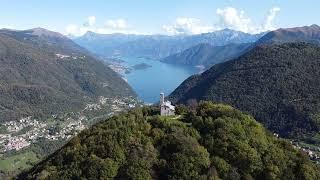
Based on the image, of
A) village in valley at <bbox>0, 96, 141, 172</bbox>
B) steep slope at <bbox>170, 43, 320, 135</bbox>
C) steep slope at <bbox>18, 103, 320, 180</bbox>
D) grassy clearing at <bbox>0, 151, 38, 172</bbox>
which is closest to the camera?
steep slope at <bbox>18, 103, 320, 180</bbox>

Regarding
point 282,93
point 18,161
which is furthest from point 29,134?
point 282,93

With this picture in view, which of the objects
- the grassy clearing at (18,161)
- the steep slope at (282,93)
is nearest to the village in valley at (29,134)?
the grassy clearing at (18,161)

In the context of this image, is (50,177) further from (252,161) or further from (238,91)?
(238,91)

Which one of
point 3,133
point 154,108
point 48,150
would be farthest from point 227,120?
point 3,133

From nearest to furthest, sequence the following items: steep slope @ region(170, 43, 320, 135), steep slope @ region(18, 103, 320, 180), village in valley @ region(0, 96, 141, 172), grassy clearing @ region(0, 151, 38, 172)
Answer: steep slope @ region(18, 103, 320, 180) → grassy clearing @ region(0, 151, 38, 172) → steep slope @ region(170, 43, 320, 135) → village in valley @ region(0, 96, 141, 172)

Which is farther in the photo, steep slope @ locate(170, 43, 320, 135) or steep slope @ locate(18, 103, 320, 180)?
steep slope @ locate(170, 43, 320, 135)

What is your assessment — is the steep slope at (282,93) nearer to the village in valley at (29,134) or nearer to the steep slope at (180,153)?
the village in valley at (29,134)

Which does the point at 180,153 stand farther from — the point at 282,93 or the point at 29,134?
the point at 29,134

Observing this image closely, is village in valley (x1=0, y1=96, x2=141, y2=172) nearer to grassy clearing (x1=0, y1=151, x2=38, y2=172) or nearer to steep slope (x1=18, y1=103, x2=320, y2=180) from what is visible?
grassy clearing (x1=0, y1=151, x2=38, y2=172)

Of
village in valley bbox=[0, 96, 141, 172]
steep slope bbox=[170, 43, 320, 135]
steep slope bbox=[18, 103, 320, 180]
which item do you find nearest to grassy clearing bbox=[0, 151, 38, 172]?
village in valley bbox=[0, 96, 141, 172]
